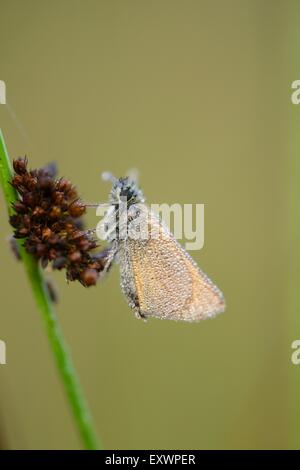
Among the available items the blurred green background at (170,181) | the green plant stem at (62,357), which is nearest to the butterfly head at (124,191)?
the green plant stem at (62,357)

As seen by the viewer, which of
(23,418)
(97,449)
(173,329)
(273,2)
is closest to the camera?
(97,449)

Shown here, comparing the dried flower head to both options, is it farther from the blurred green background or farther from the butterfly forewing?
the blurred green background

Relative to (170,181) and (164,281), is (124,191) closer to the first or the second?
(164,281)

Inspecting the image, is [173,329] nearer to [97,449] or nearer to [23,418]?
[23,418]

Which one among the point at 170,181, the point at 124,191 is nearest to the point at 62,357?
the point at 124,191

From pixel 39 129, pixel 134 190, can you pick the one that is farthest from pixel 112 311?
pixel 134 190

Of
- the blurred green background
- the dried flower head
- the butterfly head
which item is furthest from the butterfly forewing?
the blurred green background
